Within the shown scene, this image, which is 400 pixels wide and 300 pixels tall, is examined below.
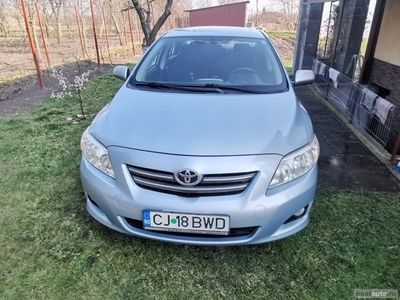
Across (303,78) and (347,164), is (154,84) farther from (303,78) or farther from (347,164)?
(347,164)

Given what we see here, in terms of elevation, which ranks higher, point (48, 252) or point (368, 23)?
point (368, 23)

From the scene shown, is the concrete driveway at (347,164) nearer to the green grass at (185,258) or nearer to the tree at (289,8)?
the green grass at (185,258)

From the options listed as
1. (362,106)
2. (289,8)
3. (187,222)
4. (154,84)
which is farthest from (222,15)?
(187,222)

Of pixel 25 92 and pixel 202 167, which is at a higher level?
pixel 202 167

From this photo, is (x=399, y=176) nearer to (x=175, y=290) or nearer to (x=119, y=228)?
(x=175, y=290)

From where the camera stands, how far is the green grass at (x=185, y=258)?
1.96 m

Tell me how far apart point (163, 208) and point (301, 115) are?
1.28 metres

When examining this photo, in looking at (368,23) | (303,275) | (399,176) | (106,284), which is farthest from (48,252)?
(368,23)

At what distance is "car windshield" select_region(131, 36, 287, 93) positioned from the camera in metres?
2.78

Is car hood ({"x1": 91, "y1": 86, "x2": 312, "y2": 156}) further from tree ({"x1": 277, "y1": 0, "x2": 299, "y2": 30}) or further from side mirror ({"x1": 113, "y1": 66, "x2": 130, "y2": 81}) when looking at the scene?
tree ({"x1": 277, "y1": 0, "x2": 299, "y2": 30})

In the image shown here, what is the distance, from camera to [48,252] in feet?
7.33

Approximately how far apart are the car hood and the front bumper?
7 centimetres

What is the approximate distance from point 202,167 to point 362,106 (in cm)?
347

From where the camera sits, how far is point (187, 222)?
1892mm
